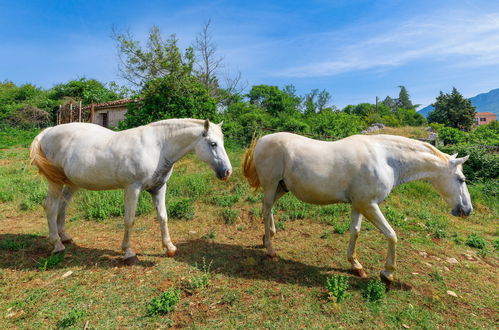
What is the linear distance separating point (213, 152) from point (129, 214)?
58.4 inches

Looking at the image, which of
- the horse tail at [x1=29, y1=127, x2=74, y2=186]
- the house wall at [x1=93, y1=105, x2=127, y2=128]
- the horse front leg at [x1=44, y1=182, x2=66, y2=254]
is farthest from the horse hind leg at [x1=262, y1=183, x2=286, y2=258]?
the house wall at [x1=93, y1=105, x2=127, y2=128]

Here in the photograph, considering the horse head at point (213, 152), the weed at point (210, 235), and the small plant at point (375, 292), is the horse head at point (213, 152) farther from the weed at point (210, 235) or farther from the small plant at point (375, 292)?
the small plant at point (375, 292)

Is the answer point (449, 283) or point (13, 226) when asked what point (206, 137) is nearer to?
point (449, 283)

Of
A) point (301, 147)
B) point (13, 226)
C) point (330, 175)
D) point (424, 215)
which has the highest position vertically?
point (301, 147)

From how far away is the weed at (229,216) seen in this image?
6111 mm

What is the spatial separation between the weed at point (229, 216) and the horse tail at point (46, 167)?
3.11 m

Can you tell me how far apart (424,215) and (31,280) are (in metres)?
7.80

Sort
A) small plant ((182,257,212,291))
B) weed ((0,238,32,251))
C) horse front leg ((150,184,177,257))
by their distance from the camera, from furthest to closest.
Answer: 1. weed ((0,238,32,251))
2. horse front leg ((150,184,177,257))
3. small plant ((182,257,212,291))

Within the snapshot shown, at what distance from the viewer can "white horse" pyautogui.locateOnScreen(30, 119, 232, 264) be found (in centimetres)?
377

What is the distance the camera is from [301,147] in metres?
4.09

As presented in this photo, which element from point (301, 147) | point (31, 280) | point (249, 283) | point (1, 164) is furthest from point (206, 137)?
point (1, 164)

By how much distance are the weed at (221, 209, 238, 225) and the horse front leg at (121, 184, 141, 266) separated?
2386 millimetres

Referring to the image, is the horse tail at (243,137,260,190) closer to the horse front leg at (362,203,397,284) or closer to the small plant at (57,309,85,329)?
the horse front leg at (362,203,397,284)

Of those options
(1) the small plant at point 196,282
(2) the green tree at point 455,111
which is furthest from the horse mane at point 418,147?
(2) the green tree at point 455,111
